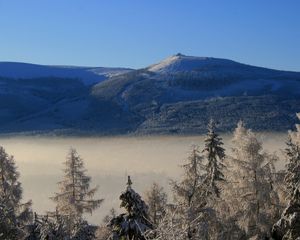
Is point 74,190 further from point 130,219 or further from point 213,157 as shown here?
point 130,219

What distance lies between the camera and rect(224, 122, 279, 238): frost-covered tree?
31734mm

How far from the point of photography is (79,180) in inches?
1652

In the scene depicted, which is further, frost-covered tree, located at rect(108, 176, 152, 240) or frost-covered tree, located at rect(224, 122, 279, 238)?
frost-covered tree, located at rect(224, 122, 279, 238)

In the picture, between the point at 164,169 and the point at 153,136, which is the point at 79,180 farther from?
the point at 153,136

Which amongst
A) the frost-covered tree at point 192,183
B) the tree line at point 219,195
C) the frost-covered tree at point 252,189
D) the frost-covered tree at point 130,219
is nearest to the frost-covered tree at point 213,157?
the tree line at point 219,195

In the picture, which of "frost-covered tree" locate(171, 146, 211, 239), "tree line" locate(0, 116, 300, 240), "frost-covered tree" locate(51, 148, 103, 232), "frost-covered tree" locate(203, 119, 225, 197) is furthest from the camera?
"frost-covered tree" locate(51, 148, 103, 232)

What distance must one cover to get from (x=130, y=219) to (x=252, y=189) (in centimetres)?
1375

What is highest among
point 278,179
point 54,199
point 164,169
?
point 278,179

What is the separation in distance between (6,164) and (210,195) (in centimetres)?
1578

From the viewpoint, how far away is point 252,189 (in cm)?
3222

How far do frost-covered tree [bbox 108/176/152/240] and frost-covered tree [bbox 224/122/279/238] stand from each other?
1265 centimetres

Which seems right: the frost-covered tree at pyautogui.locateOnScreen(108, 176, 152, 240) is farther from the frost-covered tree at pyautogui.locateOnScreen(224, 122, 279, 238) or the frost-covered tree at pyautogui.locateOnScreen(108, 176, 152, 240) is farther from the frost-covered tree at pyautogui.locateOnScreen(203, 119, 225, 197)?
the frost-covered tree at pyautogui.locateOnScreen(203, 119, 225, 197)

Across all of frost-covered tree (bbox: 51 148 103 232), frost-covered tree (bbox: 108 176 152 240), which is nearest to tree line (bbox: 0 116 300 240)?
frost-covered tree (bbox: 51 148 103 232)

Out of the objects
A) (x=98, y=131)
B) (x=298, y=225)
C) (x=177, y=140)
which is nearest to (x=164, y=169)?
Answer: (x=177, y=140)
